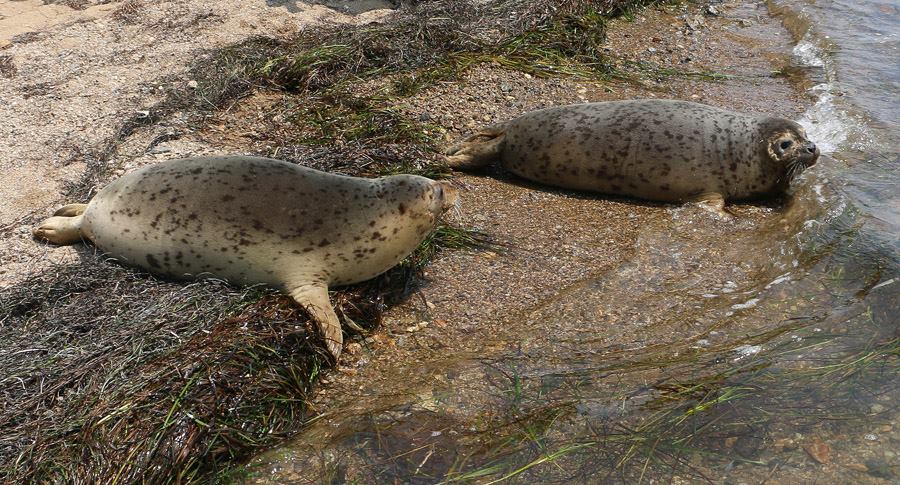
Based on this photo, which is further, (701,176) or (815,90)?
(815,90)

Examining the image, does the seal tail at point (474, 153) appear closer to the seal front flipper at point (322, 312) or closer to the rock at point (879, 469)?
the seal front flipper at point (322, 312)

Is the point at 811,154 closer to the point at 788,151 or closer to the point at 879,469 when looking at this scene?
the point at 788,151

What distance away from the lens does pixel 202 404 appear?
2939 mm

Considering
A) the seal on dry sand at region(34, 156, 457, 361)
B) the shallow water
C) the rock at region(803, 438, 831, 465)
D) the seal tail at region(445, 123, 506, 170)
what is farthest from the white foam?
the rock at region(803, 438, 831, 465)

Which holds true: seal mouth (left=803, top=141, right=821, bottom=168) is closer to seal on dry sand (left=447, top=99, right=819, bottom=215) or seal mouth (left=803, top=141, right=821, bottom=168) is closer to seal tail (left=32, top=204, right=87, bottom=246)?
seal on dry sand (left=447, top=99, right=819, bottom=215)

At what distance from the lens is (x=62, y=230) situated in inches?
154

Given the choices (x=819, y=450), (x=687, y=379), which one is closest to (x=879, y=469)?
(x=819, y=450)

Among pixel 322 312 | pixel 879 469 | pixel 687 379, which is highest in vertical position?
pixel 879 469

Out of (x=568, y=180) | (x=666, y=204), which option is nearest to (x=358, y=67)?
(x=568, y=180)

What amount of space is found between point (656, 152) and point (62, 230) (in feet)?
10.6

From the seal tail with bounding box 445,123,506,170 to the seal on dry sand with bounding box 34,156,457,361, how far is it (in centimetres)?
117

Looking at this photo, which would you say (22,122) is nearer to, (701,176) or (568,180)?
(568,180)

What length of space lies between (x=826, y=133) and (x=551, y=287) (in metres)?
2.89

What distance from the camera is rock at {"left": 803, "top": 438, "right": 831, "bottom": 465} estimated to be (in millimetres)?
2580
